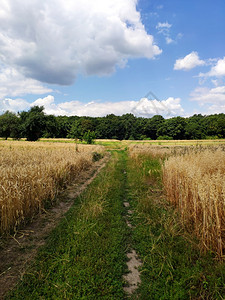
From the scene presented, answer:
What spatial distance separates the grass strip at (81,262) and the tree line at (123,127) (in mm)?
40637

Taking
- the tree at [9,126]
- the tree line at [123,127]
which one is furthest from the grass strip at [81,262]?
the tree at [9,126]

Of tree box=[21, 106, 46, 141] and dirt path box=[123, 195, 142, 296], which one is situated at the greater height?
tree box=[21, 106, 46, 141]

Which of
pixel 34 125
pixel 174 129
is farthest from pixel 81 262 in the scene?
pixel 174 129

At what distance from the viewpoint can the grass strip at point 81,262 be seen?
2.61 m

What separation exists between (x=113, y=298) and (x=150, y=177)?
26.6 feet

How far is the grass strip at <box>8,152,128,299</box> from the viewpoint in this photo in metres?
2.61

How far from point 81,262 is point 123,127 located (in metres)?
89.3

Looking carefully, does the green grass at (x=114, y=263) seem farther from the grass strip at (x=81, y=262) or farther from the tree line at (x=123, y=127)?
the tree line at (x=123, y=127)

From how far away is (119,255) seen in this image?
3459 millimetres

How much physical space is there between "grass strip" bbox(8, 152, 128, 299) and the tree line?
40637 mm

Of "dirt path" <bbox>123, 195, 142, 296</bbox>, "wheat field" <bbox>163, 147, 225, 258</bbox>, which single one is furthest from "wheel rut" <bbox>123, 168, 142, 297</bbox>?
"wheat field" <bbox>163, 147, 225, 258</bbox>

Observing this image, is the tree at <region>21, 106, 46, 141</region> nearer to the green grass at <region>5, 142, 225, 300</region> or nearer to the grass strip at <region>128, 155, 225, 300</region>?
the green grass at <region>5, 142, 225, 300</region>

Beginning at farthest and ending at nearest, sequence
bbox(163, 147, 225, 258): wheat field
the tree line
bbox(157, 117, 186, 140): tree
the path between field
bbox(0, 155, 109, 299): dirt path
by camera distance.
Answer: bbox(157, 117, 186, 140): tree, the tree line, bbox(163, 147, 225, 258): wheat field, bbox(0, 155, 109, 299): dirt path, the path between field

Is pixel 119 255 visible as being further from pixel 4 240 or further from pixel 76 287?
pixel 4 240
